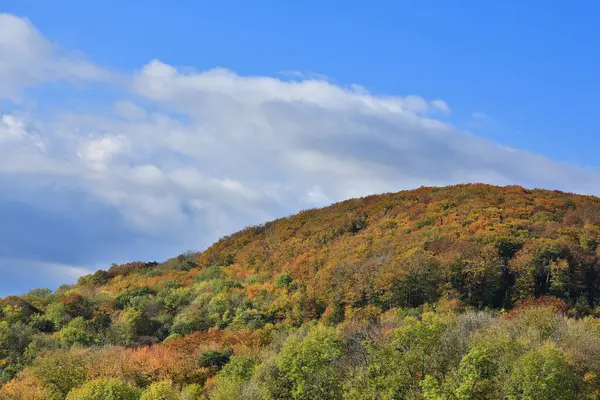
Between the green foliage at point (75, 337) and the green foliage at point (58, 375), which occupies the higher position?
the green foliage at point (75, 337)

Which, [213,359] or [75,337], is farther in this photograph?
[75,337]

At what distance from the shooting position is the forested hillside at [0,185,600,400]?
4747 cm

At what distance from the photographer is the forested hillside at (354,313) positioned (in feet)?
156

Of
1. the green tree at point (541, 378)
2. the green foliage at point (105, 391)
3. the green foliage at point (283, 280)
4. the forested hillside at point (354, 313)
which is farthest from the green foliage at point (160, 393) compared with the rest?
the green foliage at point (283, 280)

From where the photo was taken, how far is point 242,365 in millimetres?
56781

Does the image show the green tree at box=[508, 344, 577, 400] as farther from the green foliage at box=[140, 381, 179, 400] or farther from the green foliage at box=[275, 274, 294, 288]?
the green foliage at box=[275, 274, 294, 288]

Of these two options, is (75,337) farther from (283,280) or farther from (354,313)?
(354,313)

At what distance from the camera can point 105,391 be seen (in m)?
49.7

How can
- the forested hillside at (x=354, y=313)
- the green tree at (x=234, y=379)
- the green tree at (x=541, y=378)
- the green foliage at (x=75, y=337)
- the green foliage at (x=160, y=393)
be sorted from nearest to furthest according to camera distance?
1. the green tree at (x=541, y=378)
2. the forested hillside at (x=354, y=313)
3. the green foliage at (x=160, y=393)
4. the green tree at (x=234, y=379)
5. the green foliage at (x=75, y=337)

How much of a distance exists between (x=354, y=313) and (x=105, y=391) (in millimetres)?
29104

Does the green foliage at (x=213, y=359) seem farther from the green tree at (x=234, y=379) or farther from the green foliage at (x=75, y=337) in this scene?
the green foliage at (x=75, y=337)

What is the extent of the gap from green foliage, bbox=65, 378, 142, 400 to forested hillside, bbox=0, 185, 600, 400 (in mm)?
140

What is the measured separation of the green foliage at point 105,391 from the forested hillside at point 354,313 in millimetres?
Result: 140

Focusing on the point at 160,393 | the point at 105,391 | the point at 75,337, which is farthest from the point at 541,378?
the point at 75,337
